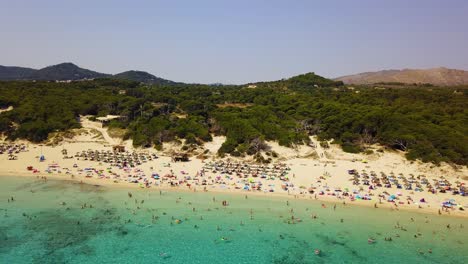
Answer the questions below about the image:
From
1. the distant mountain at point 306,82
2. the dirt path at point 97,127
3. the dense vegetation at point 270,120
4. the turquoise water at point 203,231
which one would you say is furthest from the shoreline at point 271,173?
the distant mountain at point 306,82

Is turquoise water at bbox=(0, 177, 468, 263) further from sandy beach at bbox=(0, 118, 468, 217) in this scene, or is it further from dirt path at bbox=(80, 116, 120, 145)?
dirt path at bbox=(80, 116, 120, 145)

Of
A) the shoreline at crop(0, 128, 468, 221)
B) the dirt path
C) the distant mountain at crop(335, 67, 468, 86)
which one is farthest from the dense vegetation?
the distant mountain at crop(335, 67, 468, 86)

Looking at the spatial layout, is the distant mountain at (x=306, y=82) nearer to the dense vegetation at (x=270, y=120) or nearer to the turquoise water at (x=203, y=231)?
the dense vegetation at (x=270, y=120)

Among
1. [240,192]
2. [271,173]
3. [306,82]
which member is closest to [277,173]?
[271,173]

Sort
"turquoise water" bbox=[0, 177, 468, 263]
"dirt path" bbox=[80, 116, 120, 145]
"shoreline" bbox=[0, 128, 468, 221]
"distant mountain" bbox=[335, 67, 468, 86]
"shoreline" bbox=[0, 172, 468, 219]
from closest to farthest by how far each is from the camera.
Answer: "turquoise water" bbox=[0, 177, 468, 263] < "shoreline" bbox=[0, 172, 468, 219] < "shoreline" bbox=[0, 128, 468, 221] < "dirt path" bbox=[80, 116, 120, 145] < "distant mountain" bbox=[335, 67, 468, 86]

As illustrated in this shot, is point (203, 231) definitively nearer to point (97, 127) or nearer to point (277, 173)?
point (277, 173)

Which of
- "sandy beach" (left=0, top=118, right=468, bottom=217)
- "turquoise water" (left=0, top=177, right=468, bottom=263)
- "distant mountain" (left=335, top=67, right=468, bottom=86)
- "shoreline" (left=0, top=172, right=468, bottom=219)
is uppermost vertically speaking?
"distant mountain" (left=335, top=67, right=468, bottom=86)
